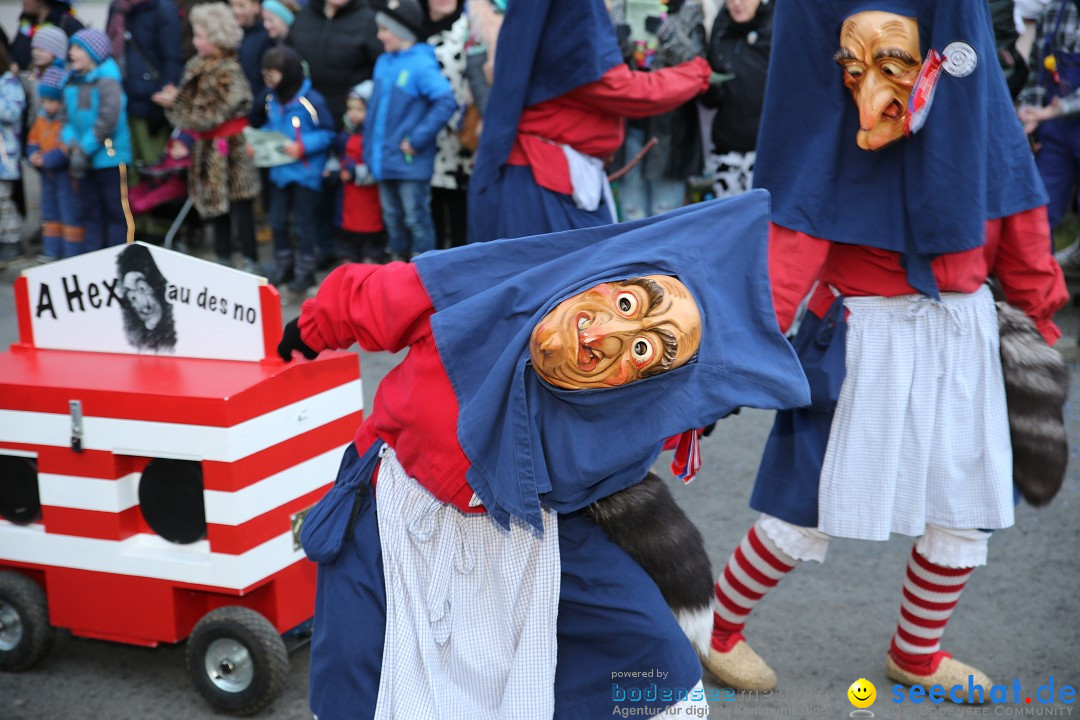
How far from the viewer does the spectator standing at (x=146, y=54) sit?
328 inches

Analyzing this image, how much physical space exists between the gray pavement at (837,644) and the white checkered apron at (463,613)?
1070 millimetres

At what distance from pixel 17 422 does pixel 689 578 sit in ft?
6.32

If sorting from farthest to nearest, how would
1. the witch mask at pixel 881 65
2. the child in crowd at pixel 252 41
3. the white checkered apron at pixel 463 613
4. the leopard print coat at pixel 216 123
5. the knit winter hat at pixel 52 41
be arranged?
the knit winter hat at pixel 52 41
the child in crowd at pixel 252 41
the leopard print coat at pixel 216 123
the witch mask at pixel 881 65
the white checkered apron at pixel 463 613

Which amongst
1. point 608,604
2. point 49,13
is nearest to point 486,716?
point 608,604

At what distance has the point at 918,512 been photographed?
9.91 feet

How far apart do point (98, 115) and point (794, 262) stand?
6125mm

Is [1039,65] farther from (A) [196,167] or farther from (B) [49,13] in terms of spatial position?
(B) [49,13]

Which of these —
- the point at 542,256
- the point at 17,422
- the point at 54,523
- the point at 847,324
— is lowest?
the point at 54,523

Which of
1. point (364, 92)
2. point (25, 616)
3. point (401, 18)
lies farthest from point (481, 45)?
point (25, 616)

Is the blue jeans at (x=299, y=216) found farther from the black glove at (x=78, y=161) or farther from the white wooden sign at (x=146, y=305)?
the white wooden sign at (x=146, y=305)

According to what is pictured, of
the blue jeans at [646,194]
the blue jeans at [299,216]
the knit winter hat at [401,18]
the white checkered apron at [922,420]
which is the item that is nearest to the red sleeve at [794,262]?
the white checkered apron at [922,420]

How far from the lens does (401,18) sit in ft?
22.2

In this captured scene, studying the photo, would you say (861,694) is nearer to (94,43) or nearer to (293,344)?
(293,344)

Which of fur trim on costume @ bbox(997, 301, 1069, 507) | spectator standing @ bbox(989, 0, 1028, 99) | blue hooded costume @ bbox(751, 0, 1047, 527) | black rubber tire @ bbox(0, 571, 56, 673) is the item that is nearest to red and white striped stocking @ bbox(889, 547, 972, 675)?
fur trim on costume @ bbox(997, 301, 1069, 507)
